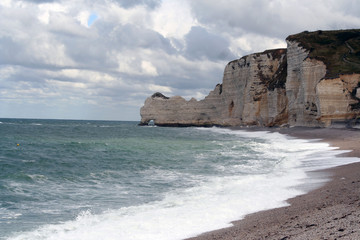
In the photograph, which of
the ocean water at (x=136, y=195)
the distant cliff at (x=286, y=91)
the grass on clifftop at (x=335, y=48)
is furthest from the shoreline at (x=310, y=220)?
the grass on clifftop at (x=335, y=48)

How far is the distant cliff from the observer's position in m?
38.0

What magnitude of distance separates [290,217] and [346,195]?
6.42 feet

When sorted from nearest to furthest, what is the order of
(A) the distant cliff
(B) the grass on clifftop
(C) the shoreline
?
1. (C) the shoreline
2. (A) the distant cliff
3. (B) the grass on clifftop

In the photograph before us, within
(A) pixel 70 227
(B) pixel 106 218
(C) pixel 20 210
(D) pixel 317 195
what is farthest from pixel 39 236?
(D) pixel 317 195

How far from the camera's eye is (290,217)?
Result: 678cm

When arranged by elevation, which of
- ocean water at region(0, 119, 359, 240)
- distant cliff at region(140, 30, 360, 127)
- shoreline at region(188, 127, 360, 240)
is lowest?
ocean water at region(0, 119, 359, 240)

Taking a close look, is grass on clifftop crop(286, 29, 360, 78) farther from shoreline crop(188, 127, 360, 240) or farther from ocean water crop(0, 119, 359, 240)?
shoreline crop(188, 127, 360, 240)

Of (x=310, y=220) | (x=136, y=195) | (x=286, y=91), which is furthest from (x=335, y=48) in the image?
(x=310, y=220)

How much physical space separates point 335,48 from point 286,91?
26.7ft

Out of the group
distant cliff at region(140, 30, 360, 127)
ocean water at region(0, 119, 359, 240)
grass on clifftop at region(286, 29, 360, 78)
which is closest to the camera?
ocean water at region(0, 119, 359, 240)

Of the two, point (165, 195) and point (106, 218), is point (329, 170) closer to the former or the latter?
point (165, 195)

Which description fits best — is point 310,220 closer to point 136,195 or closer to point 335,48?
point 136,195

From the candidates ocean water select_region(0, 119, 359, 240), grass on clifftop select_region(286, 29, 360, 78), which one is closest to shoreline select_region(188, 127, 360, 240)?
ocean water select_region(0, 119, 359, 240)

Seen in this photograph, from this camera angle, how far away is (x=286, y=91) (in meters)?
49.2
